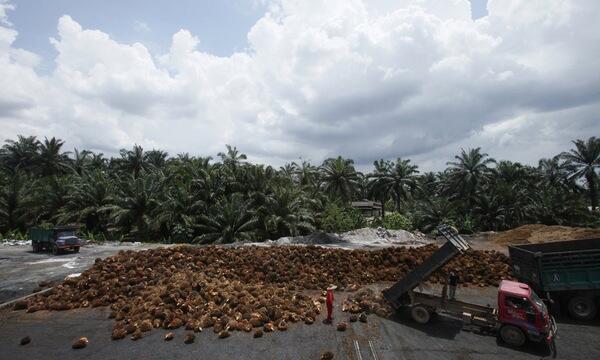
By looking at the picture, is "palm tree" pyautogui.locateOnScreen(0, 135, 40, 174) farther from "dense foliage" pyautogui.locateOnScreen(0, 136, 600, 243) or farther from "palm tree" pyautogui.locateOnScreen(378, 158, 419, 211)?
"palm tree" pyautogui.locateOnScreen(378, 158, 419, 211)

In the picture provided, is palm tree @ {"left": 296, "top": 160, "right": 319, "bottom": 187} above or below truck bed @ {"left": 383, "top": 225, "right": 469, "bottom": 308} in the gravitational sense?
above

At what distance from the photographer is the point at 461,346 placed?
36.2 ft

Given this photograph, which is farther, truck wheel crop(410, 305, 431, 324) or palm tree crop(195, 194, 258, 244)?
palm tree crop(195, 194, 258, 244)

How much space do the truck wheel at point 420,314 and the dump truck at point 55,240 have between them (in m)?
22.3

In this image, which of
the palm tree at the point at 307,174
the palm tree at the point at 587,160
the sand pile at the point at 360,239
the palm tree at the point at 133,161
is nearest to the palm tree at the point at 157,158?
the palm tree at the point at 133,161

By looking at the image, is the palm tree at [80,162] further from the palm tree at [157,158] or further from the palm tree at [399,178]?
the palm tree at [399,178]

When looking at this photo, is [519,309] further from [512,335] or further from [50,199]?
[50,199]

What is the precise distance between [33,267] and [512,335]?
2230 centimetres

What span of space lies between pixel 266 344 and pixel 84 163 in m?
61.4

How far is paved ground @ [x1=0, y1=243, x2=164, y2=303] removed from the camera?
1714 cm

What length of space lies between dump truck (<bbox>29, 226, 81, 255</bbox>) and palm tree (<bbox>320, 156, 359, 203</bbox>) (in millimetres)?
30156

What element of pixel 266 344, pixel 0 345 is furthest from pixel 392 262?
pixel 0 345

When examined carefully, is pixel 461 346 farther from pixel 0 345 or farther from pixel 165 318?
pixel 0 345

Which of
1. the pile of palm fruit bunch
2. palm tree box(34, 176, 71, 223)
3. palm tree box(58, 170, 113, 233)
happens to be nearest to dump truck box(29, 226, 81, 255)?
the pile of palm fruit bunch
